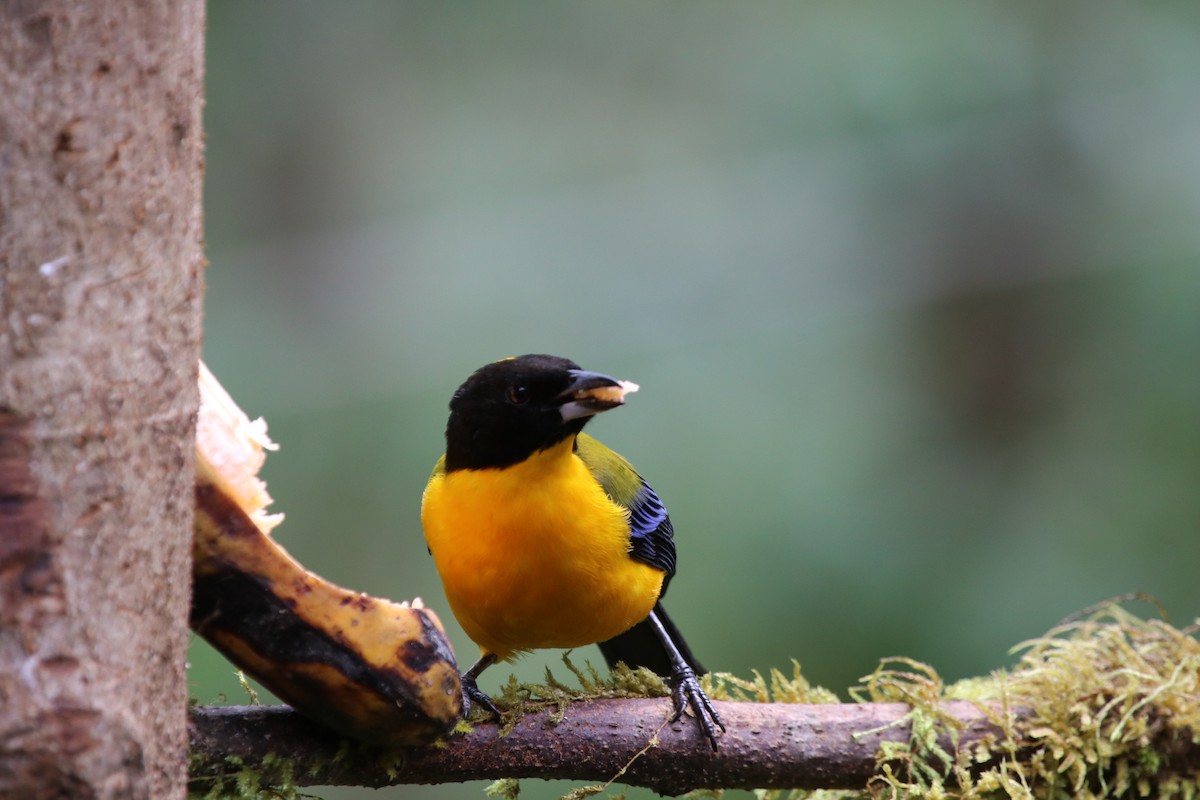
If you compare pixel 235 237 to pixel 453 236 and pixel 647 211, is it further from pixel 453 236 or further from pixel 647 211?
pixel 647 211

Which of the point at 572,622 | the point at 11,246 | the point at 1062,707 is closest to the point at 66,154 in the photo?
the point at 11,246

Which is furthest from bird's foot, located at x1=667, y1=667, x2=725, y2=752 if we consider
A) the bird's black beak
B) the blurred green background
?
the blurred green background

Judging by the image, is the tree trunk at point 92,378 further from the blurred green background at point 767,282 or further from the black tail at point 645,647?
the blurred green background at point 767,282

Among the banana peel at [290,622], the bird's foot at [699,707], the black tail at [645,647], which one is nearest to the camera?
the banana peel at [290,622]

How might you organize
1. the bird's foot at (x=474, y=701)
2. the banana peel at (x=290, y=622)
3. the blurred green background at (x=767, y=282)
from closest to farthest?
the banana peel at (x=290, y=622), the bird's foot at (x=474, y=701), the blurred green background at (x=767, y=282)

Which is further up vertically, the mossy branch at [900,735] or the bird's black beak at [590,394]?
the bird's black beak at [590,394]

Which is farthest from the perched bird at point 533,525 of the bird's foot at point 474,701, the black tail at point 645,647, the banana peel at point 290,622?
the banana peel at point 290,622

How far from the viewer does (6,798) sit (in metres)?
1.54

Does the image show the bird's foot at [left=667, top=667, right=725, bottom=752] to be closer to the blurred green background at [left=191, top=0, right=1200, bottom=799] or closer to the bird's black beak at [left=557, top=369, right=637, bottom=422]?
the bird's black beak at [left=557, top=369, right=637, bottom=422]

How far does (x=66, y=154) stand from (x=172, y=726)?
864 mm

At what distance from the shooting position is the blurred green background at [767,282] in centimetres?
654

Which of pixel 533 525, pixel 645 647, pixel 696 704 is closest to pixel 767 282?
pixel 645 647

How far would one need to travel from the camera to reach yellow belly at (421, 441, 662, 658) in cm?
333

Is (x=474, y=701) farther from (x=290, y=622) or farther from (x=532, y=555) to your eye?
(x=290, y=622)
